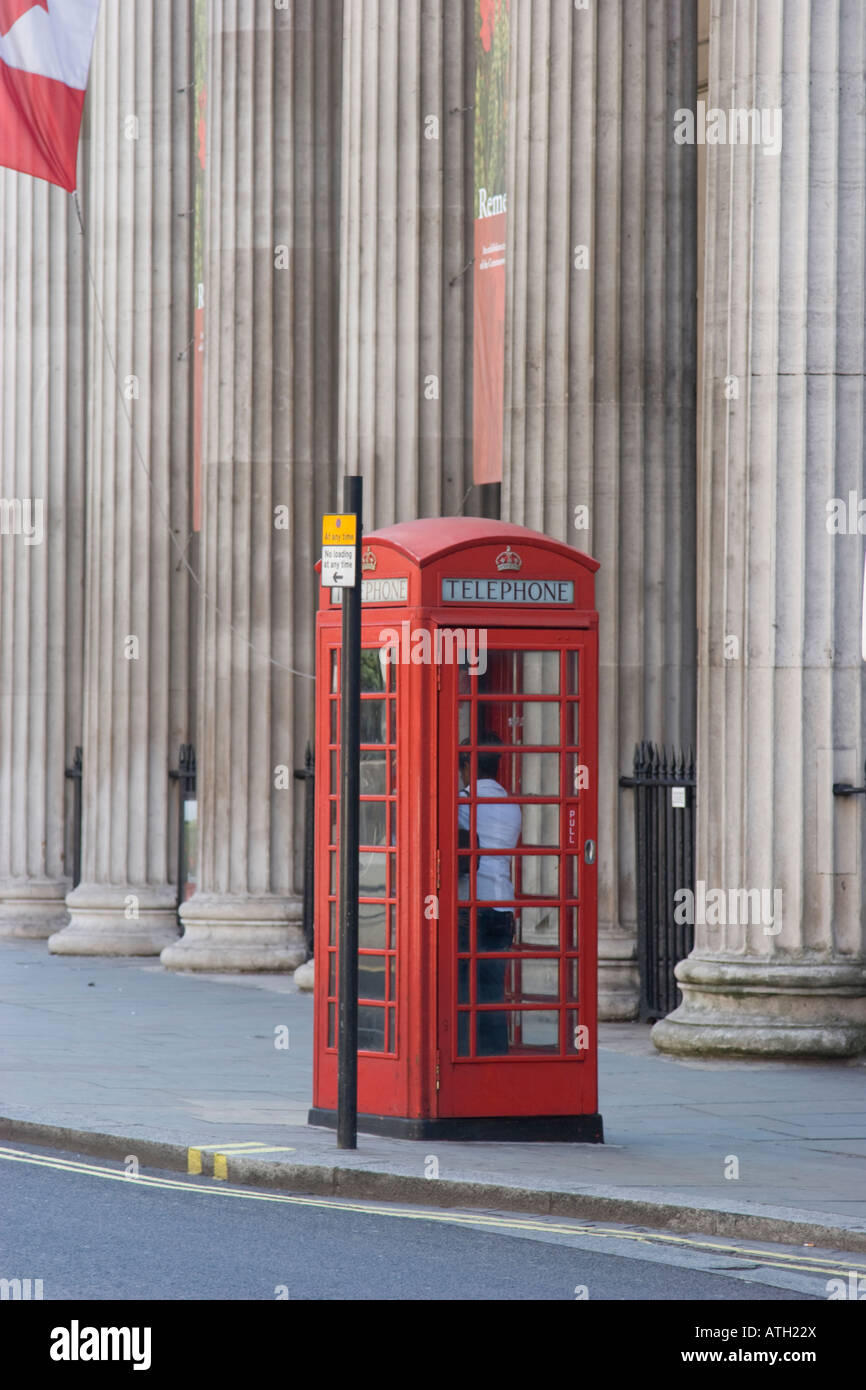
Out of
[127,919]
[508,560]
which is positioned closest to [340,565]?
[508,560]

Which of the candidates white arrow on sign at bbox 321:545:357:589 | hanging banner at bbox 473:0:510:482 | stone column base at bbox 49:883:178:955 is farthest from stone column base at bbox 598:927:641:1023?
stone column base at bbox 49:883:178:955

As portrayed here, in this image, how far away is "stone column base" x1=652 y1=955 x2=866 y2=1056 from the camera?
44.2 feet

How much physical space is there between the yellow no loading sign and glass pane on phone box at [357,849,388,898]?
1.50 metres

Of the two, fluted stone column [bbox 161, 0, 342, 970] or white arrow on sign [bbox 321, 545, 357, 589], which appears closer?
white arrow on sign [bbox 321, 545, 357, 589]

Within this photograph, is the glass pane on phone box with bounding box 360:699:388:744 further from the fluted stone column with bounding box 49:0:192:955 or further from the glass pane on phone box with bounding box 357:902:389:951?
the fluted stone column with bounding box 49:0:192:955

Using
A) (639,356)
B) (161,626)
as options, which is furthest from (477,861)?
(161,626)

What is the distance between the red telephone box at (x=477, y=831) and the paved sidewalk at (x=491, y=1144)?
0.29m

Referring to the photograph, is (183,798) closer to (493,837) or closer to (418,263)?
(418,263)

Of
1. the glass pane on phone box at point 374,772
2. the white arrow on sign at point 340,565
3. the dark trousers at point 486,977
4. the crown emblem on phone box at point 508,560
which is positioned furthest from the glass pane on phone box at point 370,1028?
the crown emblem on phone box at point 508,560

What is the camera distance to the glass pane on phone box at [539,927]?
10.5 meters

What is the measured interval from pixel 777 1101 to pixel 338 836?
299cm

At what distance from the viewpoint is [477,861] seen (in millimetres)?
10516

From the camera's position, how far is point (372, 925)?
10781 mm
